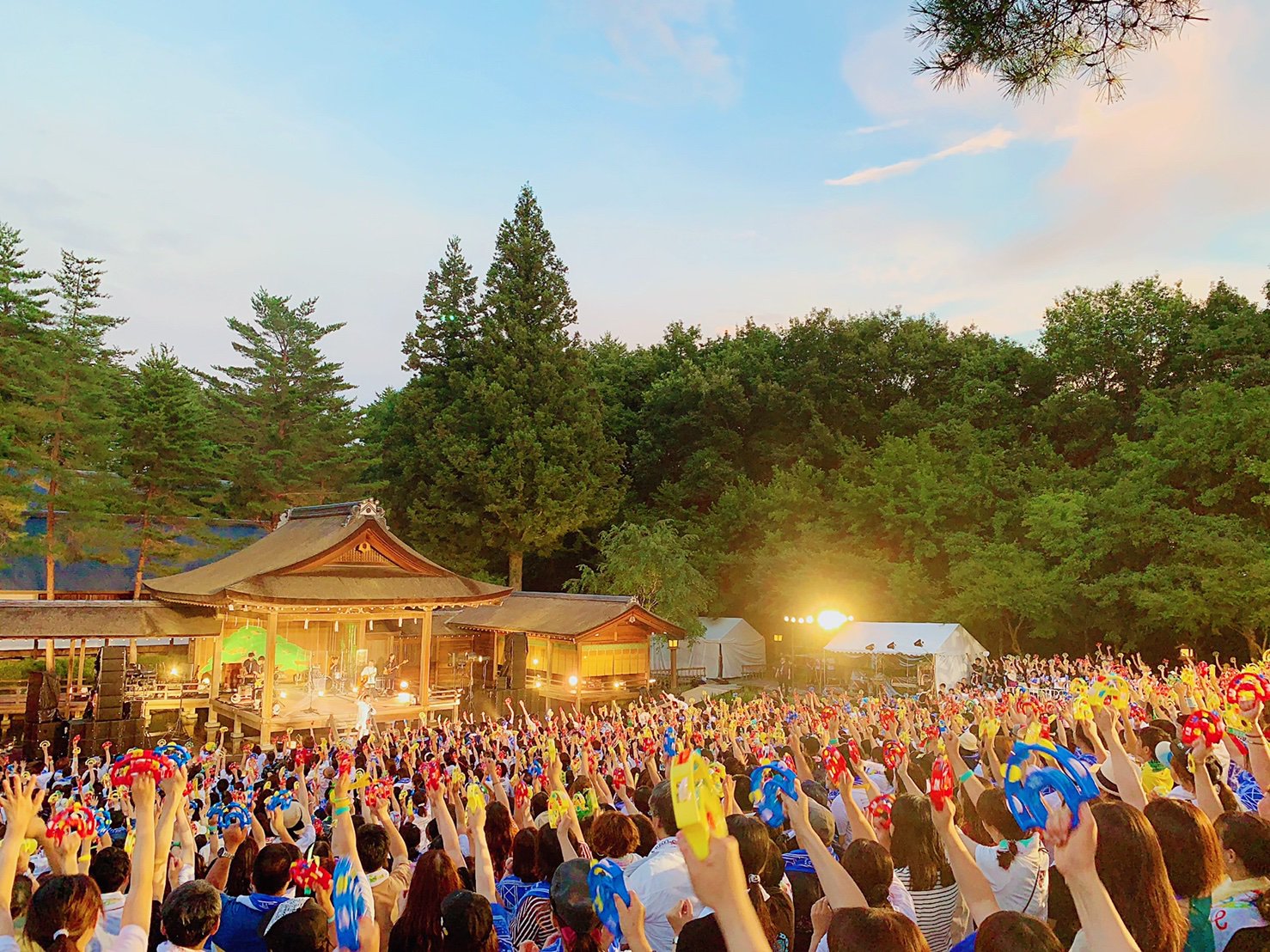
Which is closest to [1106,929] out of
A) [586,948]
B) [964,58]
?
[586,948]

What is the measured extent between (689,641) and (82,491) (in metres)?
21.5

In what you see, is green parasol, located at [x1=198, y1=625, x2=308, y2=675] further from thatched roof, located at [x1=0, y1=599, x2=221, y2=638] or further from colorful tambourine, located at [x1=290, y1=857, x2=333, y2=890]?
colorful tambourine, located at [x1=290, y1=857, x2=333, y2=890]

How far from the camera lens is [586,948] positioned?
2.82m

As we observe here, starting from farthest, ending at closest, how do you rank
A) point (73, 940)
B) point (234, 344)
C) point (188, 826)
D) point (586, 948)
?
point (234, 344) < point (188, 826) < point (73, 940) < point (586, 948)

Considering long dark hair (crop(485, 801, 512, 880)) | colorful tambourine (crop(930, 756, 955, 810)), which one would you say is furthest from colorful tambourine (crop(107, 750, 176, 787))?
colorful tambourine (crop(930, 756, 955, 810))

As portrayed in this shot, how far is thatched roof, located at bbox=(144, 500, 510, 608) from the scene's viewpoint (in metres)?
18.3

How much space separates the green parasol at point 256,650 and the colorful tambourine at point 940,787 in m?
22.1

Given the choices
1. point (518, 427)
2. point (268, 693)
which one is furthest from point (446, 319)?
point (268, 693)

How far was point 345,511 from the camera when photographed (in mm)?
22453

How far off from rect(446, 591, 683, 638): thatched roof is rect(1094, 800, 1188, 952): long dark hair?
20.7m

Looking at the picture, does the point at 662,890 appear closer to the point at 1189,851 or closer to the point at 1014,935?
the point at 1014,935

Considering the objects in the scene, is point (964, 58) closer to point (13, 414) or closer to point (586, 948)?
point (586, 948)

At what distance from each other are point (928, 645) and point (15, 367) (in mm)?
29643

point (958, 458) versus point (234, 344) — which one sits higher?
point (234, 344)
